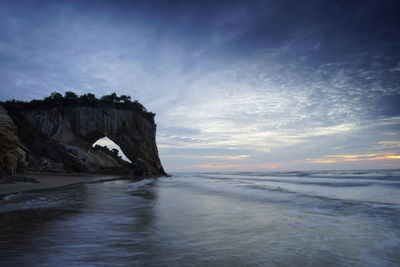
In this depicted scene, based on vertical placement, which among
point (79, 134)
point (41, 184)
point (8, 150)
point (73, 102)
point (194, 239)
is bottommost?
point (194, 239)

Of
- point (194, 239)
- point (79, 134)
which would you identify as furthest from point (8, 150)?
point (79, 134)

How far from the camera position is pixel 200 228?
4141mm

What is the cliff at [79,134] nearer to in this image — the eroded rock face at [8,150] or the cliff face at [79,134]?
the cliff face at [79,134]

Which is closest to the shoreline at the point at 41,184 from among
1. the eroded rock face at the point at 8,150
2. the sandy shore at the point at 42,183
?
the sandy shore at the point at 42,183

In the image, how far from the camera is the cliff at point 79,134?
29.7 meters

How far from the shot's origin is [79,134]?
1288 inches

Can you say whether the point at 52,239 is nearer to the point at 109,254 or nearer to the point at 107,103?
the point at 109,254

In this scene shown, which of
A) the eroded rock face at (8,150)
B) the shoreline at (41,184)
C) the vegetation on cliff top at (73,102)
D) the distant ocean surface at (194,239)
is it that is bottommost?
the distant ocean surface at (194,239)

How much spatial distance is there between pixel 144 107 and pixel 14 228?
3492 cm

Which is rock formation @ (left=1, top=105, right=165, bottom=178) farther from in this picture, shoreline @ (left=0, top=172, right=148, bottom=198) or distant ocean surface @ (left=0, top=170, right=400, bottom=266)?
distant ocean surface @ (left=0, top=170, right=400, bottom=266)

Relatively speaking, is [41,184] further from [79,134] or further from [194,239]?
[79,134]

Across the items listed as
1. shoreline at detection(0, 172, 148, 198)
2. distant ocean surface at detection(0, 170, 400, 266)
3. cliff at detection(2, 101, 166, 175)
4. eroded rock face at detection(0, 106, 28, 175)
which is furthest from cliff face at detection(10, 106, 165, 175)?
distant ocean surface at detection(0, 170, 400, 266)

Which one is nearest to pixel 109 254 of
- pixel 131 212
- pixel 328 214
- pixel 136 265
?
pixel 136 265

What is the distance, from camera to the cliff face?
29781mm
